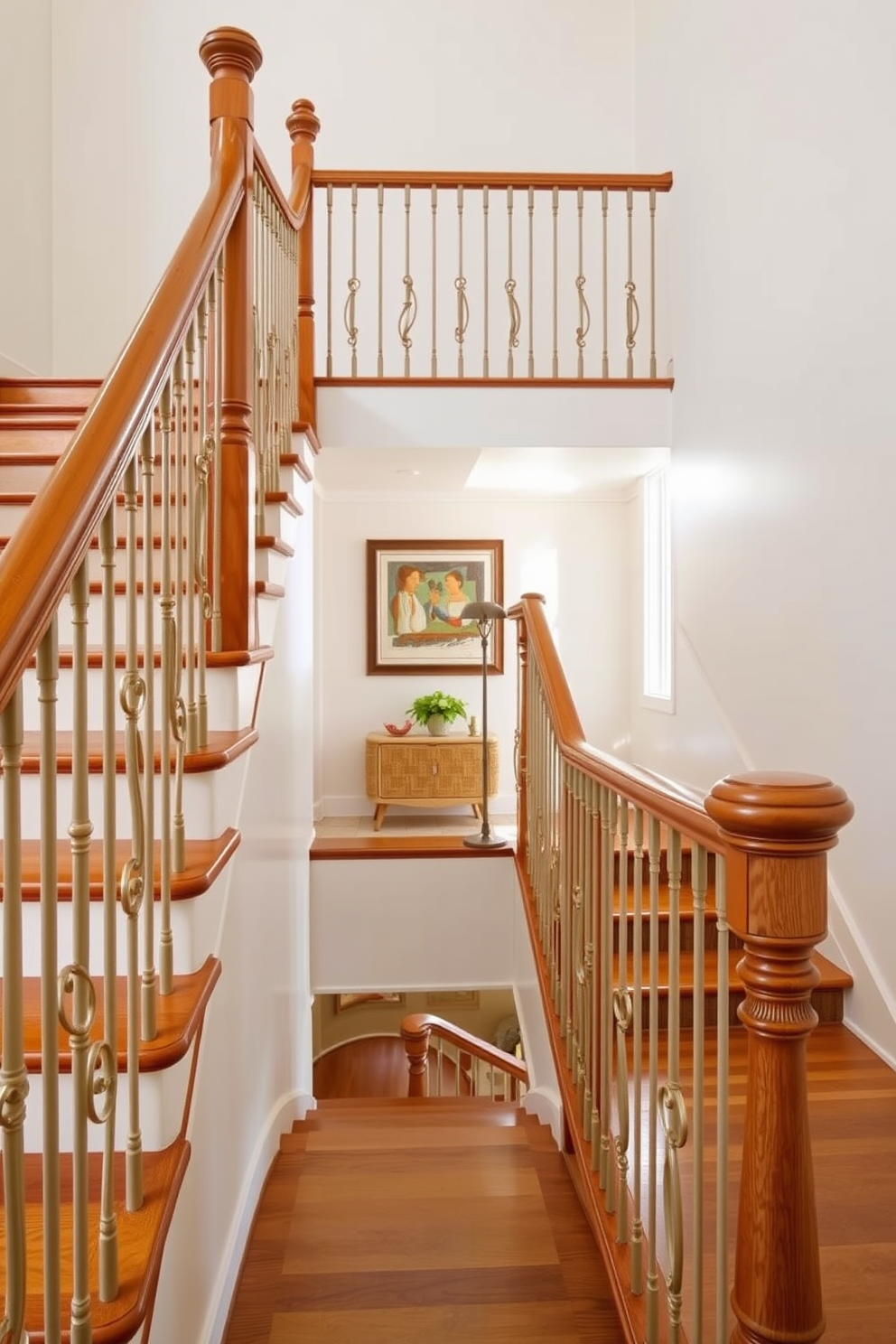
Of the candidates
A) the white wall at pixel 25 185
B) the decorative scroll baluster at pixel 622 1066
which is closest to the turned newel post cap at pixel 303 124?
the white wall at pixel 25 185

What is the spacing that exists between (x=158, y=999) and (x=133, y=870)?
0.36 m

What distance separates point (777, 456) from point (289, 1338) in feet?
9.07

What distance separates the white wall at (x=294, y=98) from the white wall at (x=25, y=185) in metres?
0.10

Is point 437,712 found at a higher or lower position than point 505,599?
lower

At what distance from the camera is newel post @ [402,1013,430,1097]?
4469mm

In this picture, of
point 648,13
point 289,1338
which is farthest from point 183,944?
point 648,13

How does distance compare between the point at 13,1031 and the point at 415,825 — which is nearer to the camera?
the point at 13,1031

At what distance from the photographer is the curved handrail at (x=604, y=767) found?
3.69 ft

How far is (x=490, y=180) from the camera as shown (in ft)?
12.3

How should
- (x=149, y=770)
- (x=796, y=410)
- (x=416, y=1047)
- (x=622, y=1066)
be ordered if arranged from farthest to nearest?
(x=416, y=1047), (x=796, y=410), (x=622, y=1066), (x=149, y=770)

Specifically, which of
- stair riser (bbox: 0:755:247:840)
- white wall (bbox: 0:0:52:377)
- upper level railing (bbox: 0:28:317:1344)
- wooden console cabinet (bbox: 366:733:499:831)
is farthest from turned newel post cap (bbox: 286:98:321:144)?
wooden console cabinet (bbox: 366:733:499:831)

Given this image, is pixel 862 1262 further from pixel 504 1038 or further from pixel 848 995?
pixel 504 1038

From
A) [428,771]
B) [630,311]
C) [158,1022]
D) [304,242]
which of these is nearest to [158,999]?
[158,1022]

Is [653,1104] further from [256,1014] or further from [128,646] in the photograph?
[256,1014]
